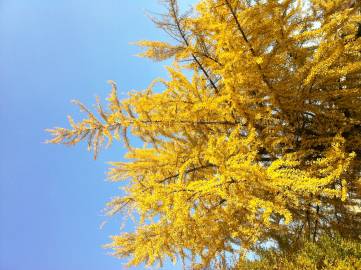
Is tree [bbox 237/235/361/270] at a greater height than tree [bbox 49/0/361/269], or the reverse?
tree [bbox 49/0/361/269]

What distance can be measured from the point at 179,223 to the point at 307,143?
174cm

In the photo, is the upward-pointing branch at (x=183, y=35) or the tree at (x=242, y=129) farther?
the upward-pointing branch at (x=183, y=35)

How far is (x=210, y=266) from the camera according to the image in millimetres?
5031

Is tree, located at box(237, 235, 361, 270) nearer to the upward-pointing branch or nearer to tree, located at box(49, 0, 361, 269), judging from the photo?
tree, located at box(49, 0, 361, 269)

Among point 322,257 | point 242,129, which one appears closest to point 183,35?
point 242,129

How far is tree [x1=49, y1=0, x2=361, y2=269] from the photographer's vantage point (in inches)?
148

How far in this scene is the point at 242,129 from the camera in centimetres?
500

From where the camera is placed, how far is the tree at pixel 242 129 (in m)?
3.77

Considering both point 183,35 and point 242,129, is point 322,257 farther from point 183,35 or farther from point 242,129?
point 183,35

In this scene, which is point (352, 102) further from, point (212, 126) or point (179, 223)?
point (179, 223)

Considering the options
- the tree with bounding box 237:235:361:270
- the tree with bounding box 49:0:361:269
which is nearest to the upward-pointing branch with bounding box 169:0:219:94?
the tree with bounding box 49:0:361:269

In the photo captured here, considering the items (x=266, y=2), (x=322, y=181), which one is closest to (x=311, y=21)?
(x=266, y=2)

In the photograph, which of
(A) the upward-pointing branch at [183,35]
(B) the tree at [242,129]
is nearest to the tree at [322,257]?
(B) the tree at [242,129]

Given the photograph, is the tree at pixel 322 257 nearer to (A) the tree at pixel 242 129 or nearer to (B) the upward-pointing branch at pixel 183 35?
(A) the tree at pixel 242 129
